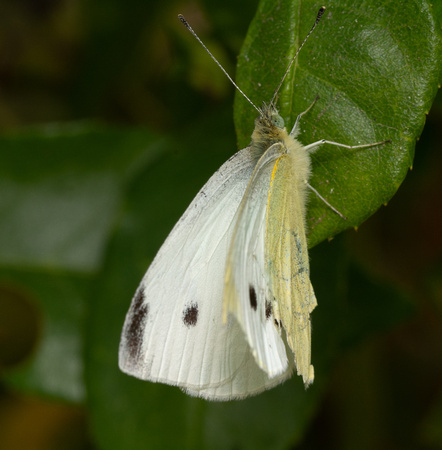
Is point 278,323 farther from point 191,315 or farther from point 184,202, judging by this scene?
point 184,202

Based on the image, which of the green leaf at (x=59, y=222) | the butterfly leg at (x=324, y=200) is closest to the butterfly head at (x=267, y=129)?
the butterfly leg at (x=324, y=200)

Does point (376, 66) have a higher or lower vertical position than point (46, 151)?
lower

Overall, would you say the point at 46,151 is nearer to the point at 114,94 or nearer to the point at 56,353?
the point at 114,94

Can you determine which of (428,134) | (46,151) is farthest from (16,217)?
(428,134)

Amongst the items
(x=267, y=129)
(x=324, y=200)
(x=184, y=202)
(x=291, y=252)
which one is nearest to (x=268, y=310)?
(x=291, y=252)

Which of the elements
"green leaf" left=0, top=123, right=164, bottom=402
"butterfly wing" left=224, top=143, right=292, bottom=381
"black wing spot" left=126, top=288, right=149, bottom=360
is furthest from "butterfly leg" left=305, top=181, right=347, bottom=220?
"green leaf" left=0, top=123, right=164, bottom=402
